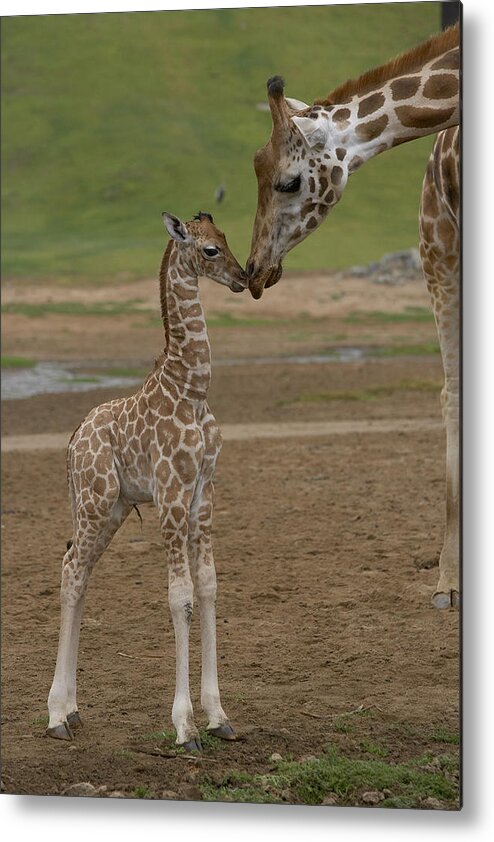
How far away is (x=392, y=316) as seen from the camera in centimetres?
2197

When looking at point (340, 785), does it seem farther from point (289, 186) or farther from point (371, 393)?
point (371, 393)

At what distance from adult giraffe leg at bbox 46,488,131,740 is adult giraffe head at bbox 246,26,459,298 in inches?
36.5

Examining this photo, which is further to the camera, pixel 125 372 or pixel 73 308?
pixel 73 308

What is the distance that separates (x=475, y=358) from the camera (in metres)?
4.48

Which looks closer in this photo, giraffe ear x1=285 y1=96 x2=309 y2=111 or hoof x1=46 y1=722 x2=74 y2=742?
giraffe ear x1=285 y1=96 x2=309 y2=111

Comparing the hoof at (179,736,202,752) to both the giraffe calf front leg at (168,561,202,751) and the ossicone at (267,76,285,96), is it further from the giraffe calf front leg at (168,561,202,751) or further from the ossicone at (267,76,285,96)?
the ossicone at (267,76,285,96)

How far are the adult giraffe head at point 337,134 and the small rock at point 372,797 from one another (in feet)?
5.50

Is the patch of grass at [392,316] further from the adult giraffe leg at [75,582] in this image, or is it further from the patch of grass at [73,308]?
the adult giraffe leg at [75,582]

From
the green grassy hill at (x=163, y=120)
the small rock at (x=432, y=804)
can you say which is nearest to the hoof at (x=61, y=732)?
the small rock at (x=432, y=804)

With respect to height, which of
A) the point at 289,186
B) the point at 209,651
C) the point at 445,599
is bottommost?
the point at 445,599

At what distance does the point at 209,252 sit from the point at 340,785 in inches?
71.0

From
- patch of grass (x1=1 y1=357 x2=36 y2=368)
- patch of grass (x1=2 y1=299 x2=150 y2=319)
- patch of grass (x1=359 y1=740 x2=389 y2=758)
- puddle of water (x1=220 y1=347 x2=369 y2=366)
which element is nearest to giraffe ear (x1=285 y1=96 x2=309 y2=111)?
patch of grass (x1=359 y1=740 x2=389 y2=758)

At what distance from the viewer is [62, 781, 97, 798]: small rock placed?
4.60 metres

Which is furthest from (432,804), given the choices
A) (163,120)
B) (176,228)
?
(163,120)
